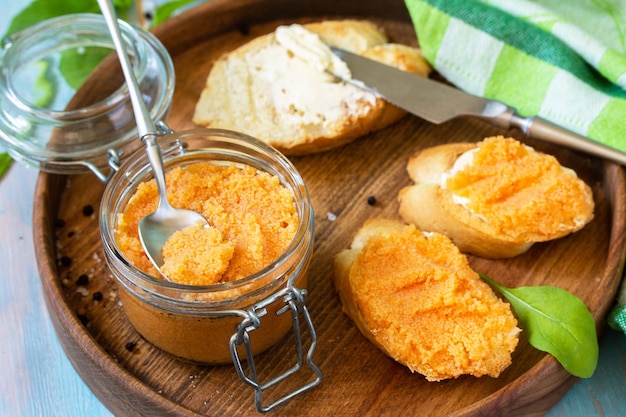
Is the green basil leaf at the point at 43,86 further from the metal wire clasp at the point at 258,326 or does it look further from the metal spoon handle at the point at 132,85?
the metal wire clasp at the point at 258,326

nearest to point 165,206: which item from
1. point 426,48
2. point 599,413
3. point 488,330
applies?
point 488,330

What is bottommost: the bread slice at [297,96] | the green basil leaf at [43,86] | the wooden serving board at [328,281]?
the wooden serving board at [328,281]

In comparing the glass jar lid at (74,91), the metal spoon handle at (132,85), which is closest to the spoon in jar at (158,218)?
the metal spoon handle at (132,85)

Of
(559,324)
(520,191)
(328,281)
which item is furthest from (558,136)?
(328,281)

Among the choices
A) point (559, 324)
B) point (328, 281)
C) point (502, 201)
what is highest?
point (502, 201)

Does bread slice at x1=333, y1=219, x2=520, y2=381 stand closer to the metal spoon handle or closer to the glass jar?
the glass jar

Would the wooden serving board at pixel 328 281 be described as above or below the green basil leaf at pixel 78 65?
below

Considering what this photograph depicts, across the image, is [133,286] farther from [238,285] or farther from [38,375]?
[38,375]

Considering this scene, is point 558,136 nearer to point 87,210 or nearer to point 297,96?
point 297,96
